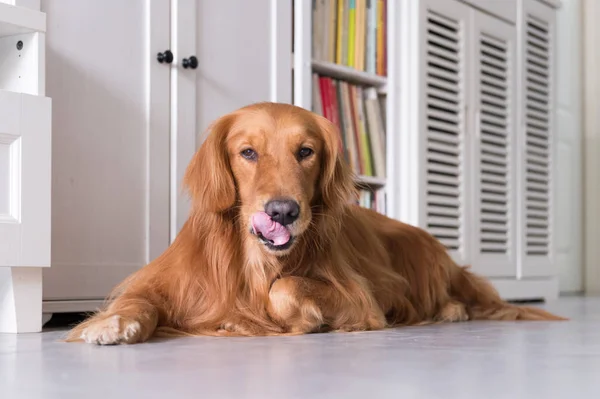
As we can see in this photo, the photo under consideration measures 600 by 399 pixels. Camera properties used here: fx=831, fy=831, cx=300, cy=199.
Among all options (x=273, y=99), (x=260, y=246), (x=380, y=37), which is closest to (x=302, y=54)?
(x=273, y=99)

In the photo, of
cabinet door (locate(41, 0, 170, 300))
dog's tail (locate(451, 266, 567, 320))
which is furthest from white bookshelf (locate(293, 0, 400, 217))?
cabinet door (locate(41, 0, 170, 300))

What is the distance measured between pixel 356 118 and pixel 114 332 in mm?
2005

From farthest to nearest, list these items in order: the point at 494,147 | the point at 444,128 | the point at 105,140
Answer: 1. the point at 494,147
2. the point at 444,128
3. the point at 105,140

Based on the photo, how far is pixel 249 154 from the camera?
1949mm

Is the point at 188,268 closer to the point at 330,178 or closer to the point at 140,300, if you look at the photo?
the point at 140,300

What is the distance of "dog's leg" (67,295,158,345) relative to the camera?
1688mm

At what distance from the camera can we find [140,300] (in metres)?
1.85

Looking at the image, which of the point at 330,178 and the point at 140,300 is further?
the point at 330,178

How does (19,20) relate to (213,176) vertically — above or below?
above

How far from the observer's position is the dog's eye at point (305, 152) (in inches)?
76.7

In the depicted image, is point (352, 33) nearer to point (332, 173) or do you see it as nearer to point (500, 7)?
point (500, 7)

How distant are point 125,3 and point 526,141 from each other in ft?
8.51

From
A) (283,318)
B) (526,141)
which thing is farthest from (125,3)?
(526,141)

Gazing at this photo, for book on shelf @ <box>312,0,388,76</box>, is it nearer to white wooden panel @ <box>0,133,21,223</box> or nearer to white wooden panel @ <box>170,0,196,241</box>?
white wooden panel @ <box>170,0,196,241</box>
